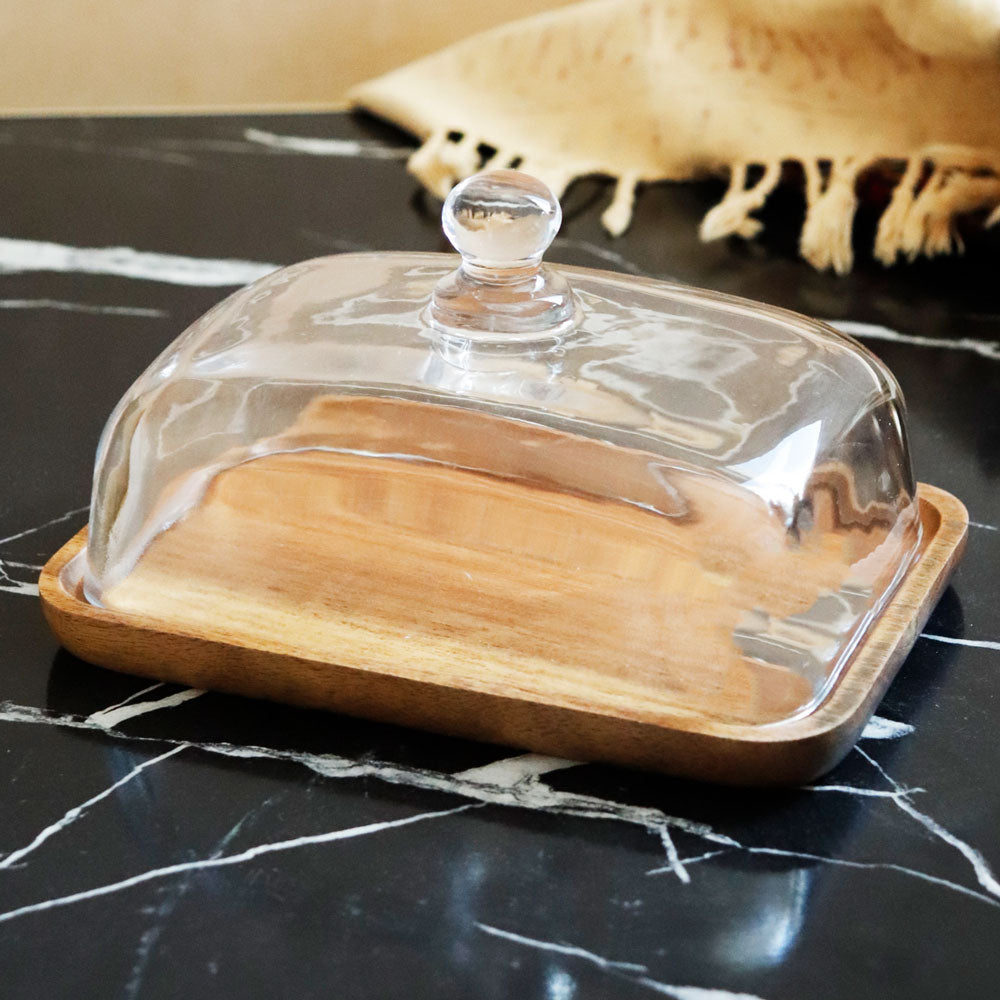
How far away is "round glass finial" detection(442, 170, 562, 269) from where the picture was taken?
25.3 inches

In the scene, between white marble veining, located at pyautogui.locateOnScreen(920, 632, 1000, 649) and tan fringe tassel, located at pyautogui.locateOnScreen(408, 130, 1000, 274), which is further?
tan fringe tassel, located at pyautogui.locateOnScreen(408, 130, 1000, 274)

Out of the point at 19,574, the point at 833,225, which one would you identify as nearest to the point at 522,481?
A: the point at 19,574

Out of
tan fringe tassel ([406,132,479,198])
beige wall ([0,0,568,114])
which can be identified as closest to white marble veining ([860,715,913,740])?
tan fringe tassel ([406,132,479,198])

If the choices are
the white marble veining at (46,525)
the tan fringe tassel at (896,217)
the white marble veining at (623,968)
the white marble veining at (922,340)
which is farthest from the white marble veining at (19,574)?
the tan fringe tassel at (896,217)

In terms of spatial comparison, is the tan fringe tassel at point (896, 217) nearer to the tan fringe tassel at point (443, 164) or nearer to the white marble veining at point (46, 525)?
the tan fringe tassel at point (443, 164)

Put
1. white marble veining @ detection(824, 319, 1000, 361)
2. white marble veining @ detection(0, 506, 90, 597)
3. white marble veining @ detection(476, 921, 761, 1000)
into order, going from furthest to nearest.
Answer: white marble veining @ detection(824, 319, 1000, 361) → white marble veining @ detection(0, 506, 90, 597) → white marble veining @ detection(476, 921, 761, 1000)

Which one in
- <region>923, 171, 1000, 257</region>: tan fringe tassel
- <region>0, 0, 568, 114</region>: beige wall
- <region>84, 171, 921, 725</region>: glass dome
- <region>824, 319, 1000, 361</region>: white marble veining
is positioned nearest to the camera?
<region>84, 171, 921, 725</region>: glass dome

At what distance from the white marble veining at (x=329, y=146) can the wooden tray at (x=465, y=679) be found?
87 centimetres

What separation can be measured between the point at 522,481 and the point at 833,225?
2.19ft

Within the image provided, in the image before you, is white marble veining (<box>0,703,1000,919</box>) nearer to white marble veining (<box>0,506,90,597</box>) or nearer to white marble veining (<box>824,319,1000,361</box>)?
white marble veining (<box>0,506,90,597</box>)

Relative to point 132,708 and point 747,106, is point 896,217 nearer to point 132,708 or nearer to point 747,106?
point 747,106

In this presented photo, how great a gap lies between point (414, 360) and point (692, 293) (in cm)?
15

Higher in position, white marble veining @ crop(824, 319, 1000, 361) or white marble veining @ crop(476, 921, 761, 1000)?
white marble veining @ crop(824, 319, 1000, 361)

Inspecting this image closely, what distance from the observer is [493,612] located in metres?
0.62
